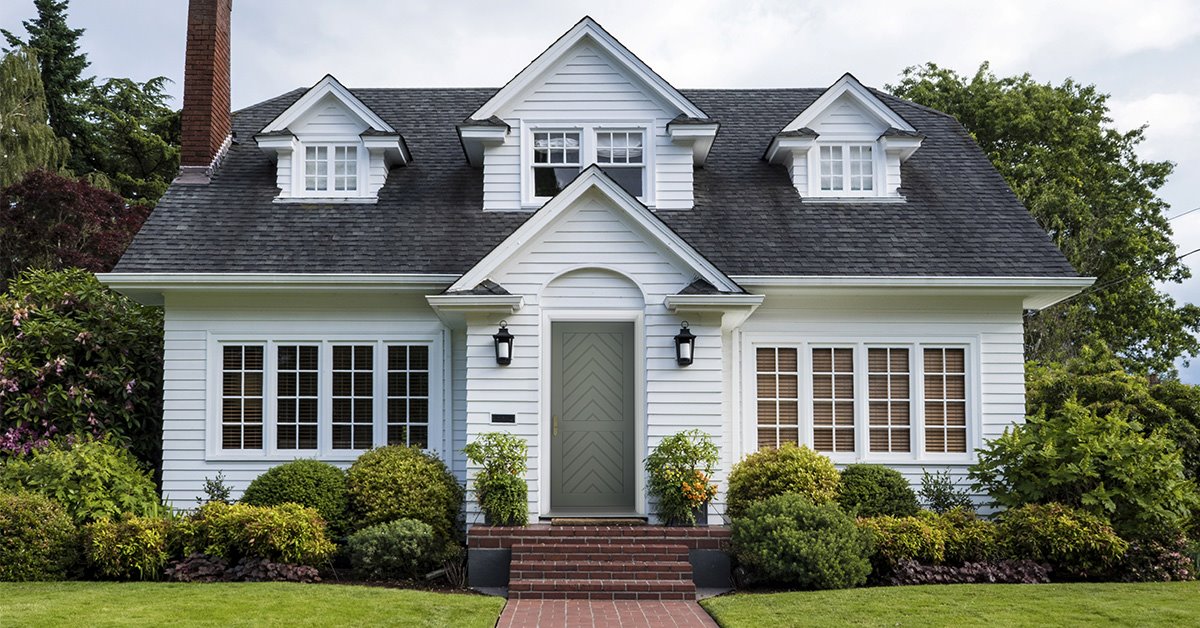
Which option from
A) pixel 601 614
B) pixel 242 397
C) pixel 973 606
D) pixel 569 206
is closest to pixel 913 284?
pixel 569 206

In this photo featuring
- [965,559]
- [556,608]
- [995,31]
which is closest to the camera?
[556,608]

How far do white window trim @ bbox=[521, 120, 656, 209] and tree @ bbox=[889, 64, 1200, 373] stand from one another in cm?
1492

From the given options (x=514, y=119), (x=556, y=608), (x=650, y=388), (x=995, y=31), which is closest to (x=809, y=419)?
(x=650, y=388)

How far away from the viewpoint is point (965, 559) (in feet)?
35.9

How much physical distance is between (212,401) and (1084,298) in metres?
22.7

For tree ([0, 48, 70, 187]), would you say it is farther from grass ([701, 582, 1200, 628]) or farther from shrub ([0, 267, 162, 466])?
grass ([701, 582, 1200, 628])

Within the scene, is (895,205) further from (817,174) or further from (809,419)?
(809,419)

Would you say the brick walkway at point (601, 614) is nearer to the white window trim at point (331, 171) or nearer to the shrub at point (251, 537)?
the shrub at point (251, 537)

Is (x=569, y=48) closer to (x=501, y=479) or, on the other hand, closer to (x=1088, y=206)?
(x=501, y=479)

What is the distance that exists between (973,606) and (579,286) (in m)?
5.75

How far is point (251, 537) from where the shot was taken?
1057 cm

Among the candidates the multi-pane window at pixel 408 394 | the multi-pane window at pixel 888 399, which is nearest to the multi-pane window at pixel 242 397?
the multi-pane window at pixel 408 394

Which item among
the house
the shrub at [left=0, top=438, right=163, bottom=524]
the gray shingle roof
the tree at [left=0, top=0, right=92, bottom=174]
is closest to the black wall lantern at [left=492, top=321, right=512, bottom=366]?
the house

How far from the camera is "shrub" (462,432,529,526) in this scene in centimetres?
1132
